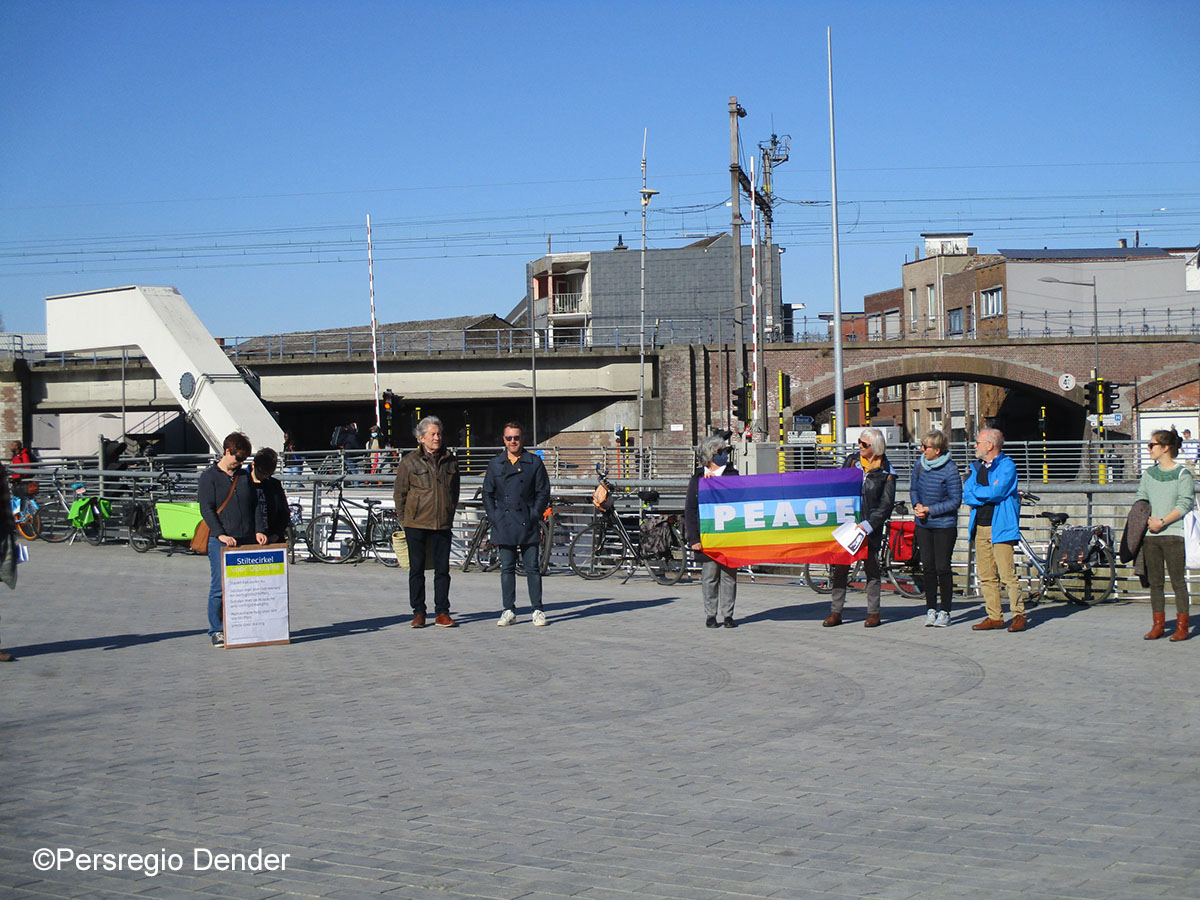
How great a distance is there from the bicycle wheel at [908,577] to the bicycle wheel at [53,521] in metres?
16.2

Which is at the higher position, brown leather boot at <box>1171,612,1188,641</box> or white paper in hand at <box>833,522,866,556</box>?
white paper in hand at <box>833,522,866,556</box>

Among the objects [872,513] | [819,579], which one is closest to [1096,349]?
[819,579]

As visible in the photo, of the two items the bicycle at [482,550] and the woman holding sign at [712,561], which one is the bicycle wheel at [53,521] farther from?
the woman holding sign at [712,561]

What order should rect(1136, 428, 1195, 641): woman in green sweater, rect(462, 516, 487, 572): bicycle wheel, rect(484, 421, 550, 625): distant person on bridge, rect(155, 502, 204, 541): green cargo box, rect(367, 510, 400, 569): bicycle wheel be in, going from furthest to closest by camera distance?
rect(155, 502, 204, 541): green cargo box
rect(367, 510, 400, 569): bicycle wheel
rect(462, 516, 487, 572): bicycle wheel
rect(484, 421, 550, 625): distant person on bridge
rect(1136, 428, 1195, 641): woman in green sweater

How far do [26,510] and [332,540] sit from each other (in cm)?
739

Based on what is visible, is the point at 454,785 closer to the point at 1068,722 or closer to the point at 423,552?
the point at 1068,722

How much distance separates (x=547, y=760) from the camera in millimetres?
6797

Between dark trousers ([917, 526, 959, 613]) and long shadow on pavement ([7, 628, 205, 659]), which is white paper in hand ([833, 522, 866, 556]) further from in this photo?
long shadow on pavement ([7, 628, 205, 659])

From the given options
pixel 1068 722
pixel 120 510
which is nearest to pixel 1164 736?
pixel 1068 722

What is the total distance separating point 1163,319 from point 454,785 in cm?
7484

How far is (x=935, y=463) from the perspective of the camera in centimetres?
1162

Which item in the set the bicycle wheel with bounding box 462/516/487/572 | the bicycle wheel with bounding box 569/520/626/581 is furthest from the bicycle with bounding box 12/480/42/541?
the bicycle wheel with bounding box 569/520/626/581

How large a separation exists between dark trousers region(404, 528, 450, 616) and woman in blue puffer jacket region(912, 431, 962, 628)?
14.4 feet

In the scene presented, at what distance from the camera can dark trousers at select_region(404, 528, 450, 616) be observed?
12.0 m
